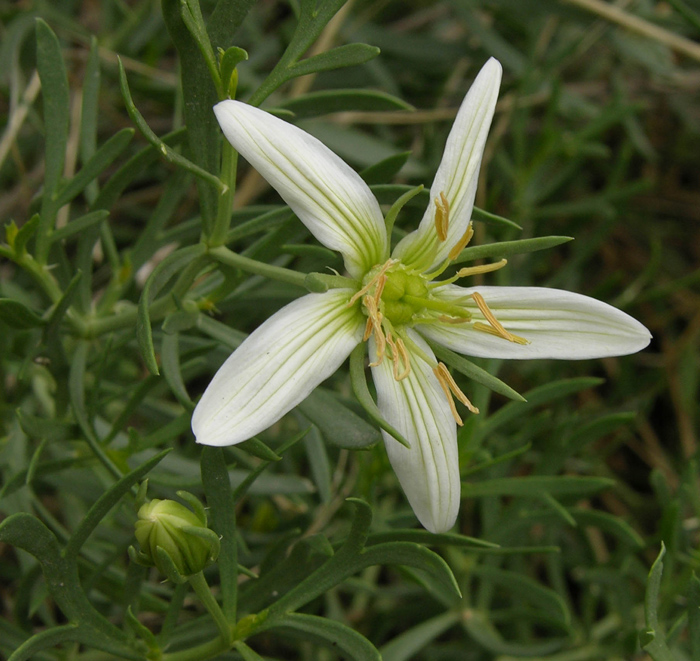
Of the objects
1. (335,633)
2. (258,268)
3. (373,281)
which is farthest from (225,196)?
(335,633)

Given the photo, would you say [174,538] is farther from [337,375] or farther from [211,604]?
[337,375]

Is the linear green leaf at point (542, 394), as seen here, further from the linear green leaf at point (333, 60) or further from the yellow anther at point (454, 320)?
the linear green leaf at point (333, 60)

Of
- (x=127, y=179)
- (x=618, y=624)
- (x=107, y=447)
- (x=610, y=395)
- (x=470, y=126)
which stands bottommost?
(x=618, y=624)

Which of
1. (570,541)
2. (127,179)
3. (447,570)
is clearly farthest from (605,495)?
(127,179)

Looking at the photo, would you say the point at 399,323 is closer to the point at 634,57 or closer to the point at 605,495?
the point at 605,495

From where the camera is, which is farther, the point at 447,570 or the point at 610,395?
the point at 610,395

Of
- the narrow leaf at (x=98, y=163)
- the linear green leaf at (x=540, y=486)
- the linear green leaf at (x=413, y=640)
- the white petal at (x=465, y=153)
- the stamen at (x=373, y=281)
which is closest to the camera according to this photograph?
the stamen at (x=373, y=281)

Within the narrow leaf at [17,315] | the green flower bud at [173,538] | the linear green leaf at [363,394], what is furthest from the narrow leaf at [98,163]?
the green flower bud at [173,538]
